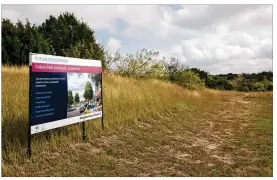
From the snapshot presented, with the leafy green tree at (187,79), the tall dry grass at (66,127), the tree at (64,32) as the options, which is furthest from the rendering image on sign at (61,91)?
the tree at (64,32)

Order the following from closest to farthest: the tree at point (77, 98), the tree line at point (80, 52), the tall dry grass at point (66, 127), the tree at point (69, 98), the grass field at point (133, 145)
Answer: the grass field at point (133, 145) < the tall dry grass at point (66, 127) < the tree at point (69, 98) < the tree at point (77, 98) < the tree line at point (80, 52)

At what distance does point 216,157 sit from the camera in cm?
632

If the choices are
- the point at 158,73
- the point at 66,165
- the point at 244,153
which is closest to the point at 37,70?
the point at 66,165

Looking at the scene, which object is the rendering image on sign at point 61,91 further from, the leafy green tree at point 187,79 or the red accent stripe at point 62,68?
the leafy green tree at point 187,79

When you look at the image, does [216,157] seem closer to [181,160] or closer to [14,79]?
[181,160]

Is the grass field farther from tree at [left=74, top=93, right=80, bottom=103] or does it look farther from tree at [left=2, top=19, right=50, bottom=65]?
tree at [left=2, top=19, right=50, bottom=65]

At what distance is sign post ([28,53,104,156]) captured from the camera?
5.56m

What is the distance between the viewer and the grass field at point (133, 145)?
5.44m

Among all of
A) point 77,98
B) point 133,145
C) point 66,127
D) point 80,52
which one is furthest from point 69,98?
A: point 80,52

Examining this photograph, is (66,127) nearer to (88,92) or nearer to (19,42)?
(88,92)

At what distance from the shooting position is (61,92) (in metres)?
6.29

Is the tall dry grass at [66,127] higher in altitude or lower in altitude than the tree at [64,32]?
lower

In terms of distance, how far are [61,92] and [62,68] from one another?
49 cm

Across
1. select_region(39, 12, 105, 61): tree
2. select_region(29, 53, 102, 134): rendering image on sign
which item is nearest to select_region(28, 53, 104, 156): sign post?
select_region(29, 53, 102, 134): rendering image on sign
